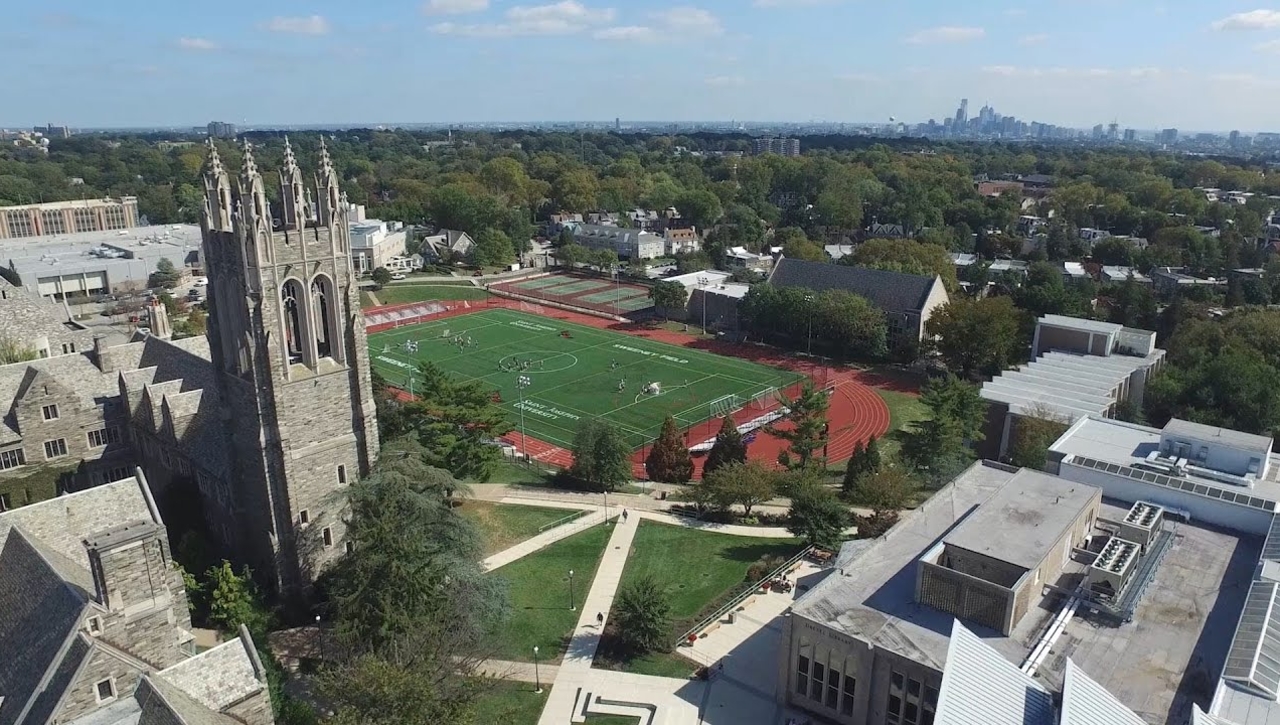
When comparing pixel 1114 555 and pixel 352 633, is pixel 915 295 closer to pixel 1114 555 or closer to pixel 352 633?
pixel 1114 555

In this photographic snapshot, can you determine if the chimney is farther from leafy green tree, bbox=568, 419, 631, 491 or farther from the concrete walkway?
leafy green tree, bbox=568, 419, 631, 491

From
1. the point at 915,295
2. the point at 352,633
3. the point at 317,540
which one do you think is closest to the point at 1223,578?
the point at 352,633

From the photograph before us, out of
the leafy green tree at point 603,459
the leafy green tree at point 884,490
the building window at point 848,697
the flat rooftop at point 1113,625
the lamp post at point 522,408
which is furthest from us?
the lamp post at point 522,408

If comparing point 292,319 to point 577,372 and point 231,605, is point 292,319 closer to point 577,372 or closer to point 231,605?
point 231,605

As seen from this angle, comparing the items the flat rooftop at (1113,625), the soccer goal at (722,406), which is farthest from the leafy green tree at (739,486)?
the soccer goal at (722,406)

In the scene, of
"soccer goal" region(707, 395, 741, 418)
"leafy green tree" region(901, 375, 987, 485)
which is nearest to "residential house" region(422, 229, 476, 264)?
"soccer goal" region(707, 395, 741, 418)

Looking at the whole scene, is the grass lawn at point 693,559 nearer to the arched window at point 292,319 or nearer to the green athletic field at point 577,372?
the green athletic field at point 577,372
